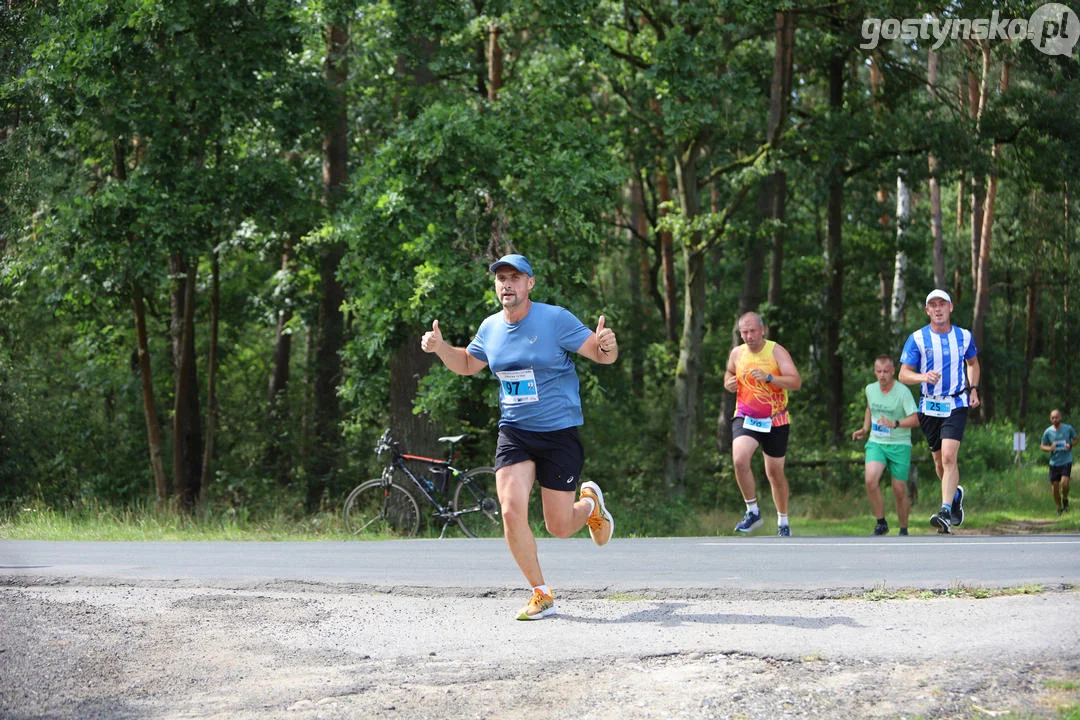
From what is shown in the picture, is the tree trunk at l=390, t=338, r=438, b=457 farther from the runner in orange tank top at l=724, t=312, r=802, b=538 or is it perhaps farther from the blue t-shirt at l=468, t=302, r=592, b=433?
the blue t-shirt at l=468, t=302, r=592, b=433

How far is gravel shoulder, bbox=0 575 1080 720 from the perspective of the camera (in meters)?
5.09

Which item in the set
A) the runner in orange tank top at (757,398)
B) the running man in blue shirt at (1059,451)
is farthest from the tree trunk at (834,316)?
the runner in orange tank top at (757,398)

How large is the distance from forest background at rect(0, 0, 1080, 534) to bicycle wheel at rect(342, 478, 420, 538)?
1143mm

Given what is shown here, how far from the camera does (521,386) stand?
22.9 ft

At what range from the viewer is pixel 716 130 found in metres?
23.2

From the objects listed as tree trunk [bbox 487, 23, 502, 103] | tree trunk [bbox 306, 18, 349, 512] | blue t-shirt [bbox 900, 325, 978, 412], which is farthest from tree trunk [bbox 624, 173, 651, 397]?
blue t-shirt [bbox 900, 325, 978, 412]

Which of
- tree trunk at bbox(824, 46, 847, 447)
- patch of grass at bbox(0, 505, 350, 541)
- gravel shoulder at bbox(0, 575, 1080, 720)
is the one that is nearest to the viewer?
gravel shoulder at bbox(0, 575, 1080, 720)

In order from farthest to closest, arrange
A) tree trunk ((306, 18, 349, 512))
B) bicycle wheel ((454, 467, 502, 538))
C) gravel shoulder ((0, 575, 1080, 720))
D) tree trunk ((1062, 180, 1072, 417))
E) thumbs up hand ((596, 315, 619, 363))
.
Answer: tree trunk ((1062, 180, 1072, 417))
tree trunk ((306, 18, 349, 512))
bicycle wheel ((454, 467, 502, 538))
thumbs up hand ((596, 315, 619, 363))
gravel shoulder ((0, 575, 1080, 720))

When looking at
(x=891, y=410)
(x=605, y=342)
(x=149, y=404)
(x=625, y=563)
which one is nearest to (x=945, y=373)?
(x=891, y=410)

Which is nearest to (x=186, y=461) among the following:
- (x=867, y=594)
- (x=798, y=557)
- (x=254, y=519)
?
(x=254, y=519)

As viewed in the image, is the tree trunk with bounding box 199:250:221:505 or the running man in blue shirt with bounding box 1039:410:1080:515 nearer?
the running man in blue shirt with bounding box 1039:410:1080:515

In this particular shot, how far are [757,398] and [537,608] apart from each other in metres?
4.76

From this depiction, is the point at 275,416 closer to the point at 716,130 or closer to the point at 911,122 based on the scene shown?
the point at 716,130

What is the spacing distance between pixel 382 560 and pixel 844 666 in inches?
206
